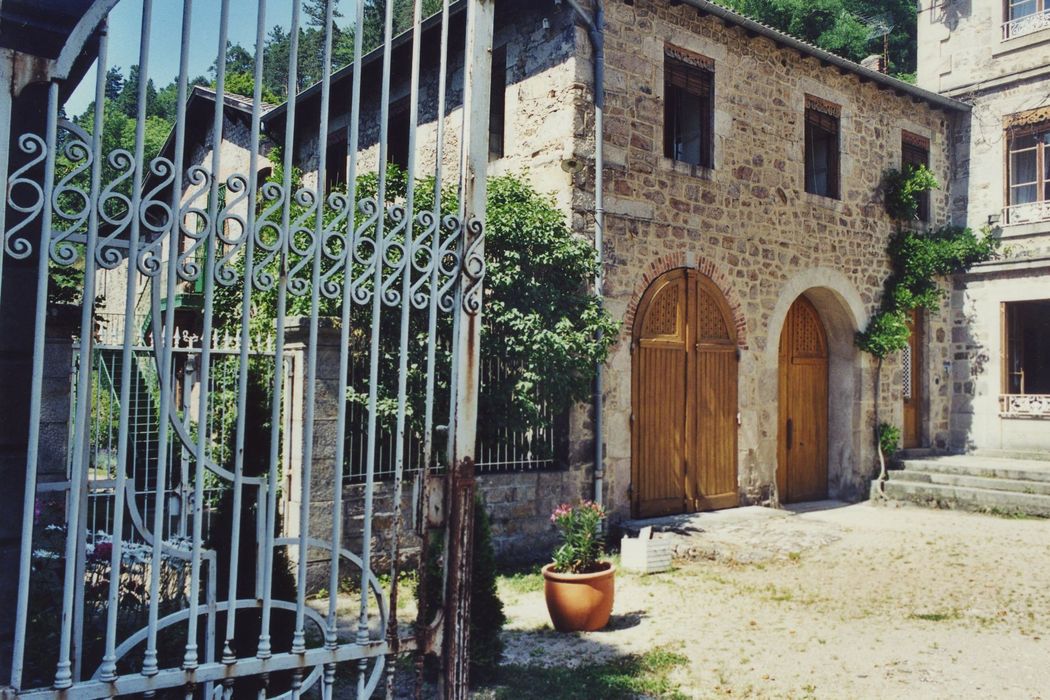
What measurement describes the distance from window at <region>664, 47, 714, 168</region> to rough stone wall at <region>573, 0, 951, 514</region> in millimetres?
112

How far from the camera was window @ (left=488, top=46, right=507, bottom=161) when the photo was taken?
30.0 feet

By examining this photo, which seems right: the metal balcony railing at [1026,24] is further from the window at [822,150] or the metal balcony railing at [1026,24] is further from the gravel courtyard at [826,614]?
the gravel courtyard at [826,614]

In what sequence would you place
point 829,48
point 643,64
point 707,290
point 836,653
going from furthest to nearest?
point 829,48 → point 707,290 → point 643,64 → point 836,653

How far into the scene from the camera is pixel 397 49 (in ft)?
31.9

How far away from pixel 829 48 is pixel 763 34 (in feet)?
38.9

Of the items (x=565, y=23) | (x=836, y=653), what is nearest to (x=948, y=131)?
(x=565, y=23)

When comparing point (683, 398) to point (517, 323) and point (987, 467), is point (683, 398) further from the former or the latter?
point (987, 467)

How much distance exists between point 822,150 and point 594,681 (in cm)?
917

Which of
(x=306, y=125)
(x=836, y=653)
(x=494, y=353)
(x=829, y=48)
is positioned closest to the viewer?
(x=836, y=653)

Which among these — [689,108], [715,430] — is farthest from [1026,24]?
[715,430]

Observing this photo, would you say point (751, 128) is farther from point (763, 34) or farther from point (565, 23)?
Result: point (565, 23)

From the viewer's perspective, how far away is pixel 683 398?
930 centimetres

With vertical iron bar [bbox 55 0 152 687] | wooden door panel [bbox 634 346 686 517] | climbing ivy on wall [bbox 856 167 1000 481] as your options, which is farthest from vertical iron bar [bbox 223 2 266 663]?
climbing ivy on wall [bbox 856 167 1000 481]

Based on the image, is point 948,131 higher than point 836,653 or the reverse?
higher
